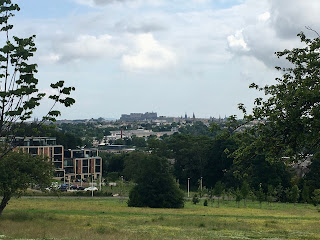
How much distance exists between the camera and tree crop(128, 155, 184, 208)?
69.2 meters

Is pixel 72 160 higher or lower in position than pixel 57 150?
lower

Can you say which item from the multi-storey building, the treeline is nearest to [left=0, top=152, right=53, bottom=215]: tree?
the treeline

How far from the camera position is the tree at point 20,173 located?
4288cm

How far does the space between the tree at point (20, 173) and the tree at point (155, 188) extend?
25.1 m

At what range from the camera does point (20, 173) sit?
4406 centimetres

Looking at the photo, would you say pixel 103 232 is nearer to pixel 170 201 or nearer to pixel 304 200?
pixel 170 201

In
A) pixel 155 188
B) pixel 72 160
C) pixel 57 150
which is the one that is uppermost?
pixel 57 150

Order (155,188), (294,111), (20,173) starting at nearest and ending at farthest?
(294,111) → (20,173) → (155,188)

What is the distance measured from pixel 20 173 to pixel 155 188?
1148 inches

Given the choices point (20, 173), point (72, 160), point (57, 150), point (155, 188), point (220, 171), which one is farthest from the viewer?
point (72, 160)

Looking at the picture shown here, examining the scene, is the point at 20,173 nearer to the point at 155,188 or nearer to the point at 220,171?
the point at 155,188

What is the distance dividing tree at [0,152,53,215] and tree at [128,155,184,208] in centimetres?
2513

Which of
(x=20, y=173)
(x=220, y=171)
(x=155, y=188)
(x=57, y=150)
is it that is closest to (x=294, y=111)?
(x=20, y=173)

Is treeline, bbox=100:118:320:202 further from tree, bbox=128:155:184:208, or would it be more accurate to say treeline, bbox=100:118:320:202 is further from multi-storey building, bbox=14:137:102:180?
multi-storey building, bbox=14:137:102:180
